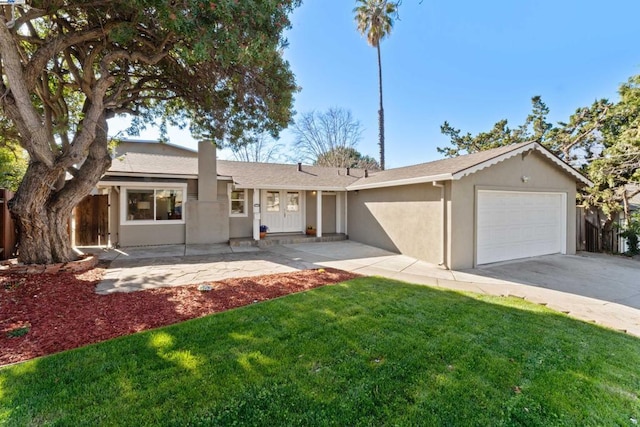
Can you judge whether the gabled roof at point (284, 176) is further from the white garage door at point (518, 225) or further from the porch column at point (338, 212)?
the white garage door at point (518, 225)

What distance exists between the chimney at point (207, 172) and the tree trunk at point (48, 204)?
387 centimetres

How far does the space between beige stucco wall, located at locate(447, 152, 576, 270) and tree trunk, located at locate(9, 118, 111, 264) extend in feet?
34.7

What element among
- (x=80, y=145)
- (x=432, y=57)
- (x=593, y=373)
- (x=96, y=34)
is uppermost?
(x=432, y=57)

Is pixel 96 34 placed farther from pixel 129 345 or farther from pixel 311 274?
pixel 311 274

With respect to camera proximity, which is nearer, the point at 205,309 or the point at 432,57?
the point at 205,309

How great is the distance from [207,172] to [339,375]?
10.9 metres

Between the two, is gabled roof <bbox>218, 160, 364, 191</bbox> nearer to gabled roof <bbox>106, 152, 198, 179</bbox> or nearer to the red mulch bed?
gabled roof <bbox>106, 152, 198, 179</bbox>

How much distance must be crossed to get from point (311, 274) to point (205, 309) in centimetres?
305

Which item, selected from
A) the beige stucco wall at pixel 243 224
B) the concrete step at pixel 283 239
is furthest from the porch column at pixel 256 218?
the beige stucco wall at pixel 243 224

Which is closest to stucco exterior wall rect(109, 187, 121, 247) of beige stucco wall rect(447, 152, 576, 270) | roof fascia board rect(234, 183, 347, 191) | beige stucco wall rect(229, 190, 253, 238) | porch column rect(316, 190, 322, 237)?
beige stucco wall rect(229, 190, 253, 238)

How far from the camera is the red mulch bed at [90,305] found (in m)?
3.67

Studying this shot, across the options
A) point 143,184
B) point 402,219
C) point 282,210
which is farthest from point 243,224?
point 402,219

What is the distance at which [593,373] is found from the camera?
3.04 m

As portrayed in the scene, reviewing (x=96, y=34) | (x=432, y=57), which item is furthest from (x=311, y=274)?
(x=432, y=57)
